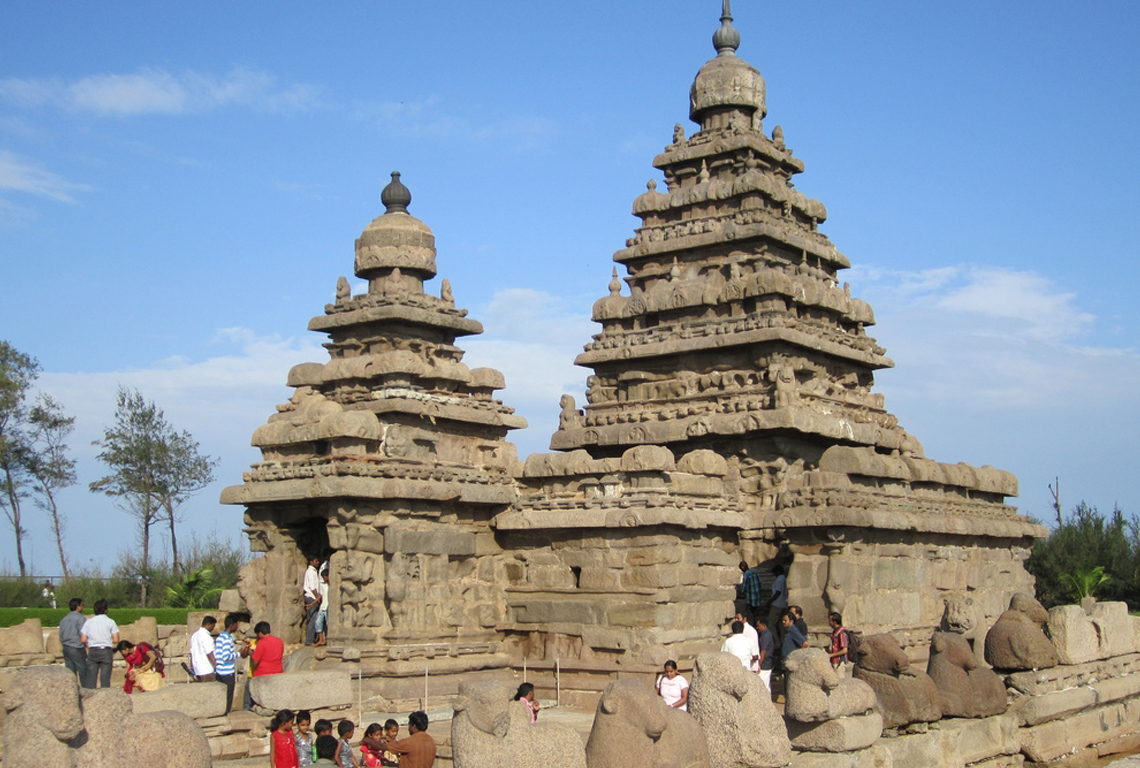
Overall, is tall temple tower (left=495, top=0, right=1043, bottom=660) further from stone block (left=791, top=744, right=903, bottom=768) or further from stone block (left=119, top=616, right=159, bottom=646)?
stone block (left=119, top=616, right=159, bottom=646)

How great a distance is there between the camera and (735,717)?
10.1m

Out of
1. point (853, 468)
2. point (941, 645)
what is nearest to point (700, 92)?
point (853, 468)

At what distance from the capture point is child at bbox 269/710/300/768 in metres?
10.3

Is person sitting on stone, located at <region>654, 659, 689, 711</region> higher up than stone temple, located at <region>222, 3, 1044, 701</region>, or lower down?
lower down

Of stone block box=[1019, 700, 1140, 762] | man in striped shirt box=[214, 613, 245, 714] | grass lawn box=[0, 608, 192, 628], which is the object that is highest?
grass lawn box=[0, 608, 192, 628]

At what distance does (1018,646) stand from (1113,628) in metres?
3.27

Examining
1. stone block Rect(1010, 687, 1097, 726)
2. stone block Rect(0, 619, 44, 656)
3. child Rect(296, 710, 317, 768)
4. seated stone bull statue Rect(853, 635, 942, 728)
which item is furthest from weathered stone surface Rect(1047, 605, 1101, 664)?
stone block Rect(0, 619, 44, 656)

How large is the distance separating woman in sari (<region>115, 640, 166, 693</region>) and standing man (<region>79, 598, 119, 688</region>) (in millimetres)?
225

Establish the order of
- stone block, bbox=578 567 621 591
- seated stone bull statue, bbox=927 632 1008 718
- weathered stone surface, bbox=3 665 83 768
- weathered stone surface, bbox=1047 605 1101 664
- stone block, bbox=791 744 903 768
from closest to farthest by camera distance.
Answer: weathered stone surface, bbox=3 665 83 768 → stone block, bbox=791 744 903 768 → seated stone bull statue, bbox=927 632 1008 718 → weathered stone surface, bbox=1047 605 1101 664 → stone block, bbox=578 567 621 591

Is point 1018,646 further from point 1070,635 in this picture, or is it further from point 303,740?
point 303,740

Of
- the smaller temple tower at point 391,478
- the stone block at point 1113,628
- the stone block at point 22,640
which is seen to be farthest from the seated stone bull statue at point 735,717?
the stone block at point 22,640

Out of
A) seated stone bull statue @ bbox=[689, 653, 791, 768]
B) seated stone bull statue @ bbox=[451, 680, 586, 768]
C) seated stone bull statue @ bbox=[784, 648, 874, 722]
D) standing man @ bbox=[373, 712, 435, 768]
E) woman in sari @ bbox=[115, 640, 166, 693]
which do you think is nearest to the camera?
seated stone bull statue @ bbox=[451, 680, 586, 768]

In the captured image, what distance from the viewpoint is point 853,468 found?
61.6 ft

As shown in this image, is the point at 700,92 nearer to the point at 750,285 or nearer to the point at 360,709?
the point at 750,285
